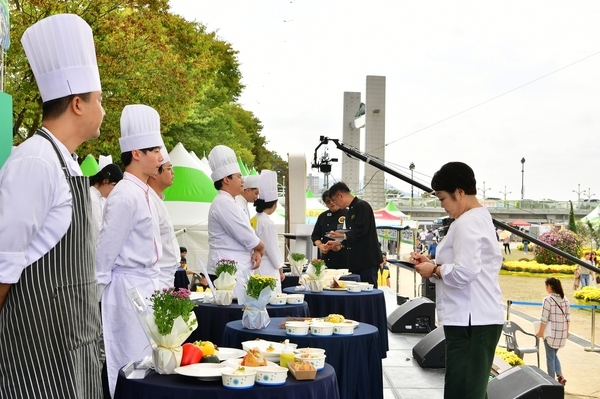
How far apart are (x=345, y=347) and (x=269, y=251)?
3413 millimetres

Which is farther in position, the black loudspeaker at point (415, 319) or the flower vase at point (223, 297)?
the black loudspeaker at point (415, 319)

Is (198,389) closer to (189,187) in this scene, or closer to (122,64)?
(122,64)

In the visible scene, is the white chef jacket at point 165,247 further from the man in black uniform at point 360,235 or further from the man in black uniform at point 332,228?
the man in black uniform at point 332,228

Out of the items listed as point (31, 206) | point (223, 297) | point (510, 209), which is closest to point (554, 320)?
point (223, 297)

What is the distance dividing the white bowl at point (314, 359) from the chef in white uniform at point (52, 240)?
4.04ft

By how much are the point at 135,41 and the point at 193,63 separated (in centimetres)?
413

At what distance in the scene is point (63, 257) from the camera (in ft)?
8.17

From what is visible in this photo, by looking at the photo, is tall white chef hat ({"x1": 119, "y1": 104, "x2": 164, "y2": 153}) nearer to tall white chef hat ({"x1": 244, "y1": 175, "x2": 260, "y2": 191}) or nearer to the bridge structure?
tall white chef hat ({"x1": 244, "y1": 175, "x2": 260, "y2": 191})

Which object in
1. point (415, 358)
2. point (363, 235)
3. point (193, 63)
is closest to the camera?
point (415, 358)

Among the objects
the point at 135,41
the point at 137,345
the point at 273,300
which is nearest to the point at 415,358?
the point at 273,300

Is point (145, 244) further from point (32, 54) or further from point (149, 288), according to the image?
point (32, 54)

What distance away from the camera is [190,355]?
12.1 feet

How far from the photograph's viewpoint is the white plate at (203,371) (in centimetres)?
344

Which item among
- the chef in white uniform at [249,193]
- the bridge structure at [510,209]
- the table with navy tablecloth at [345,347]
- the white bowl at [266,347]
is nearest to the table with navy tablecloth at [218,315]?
the table with navy tablecloth at [345,347]
